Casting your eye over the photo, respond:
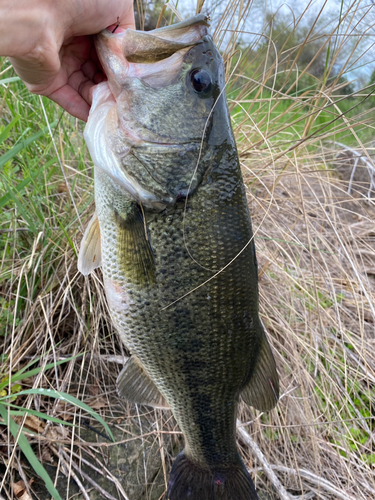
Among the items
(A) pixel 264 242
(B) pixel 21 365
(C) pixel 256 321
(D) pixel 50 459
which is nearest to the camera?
(C) pixel 256 321

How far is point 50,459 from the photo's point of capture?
1.78 metres

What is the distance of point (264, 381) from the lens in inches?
57.0

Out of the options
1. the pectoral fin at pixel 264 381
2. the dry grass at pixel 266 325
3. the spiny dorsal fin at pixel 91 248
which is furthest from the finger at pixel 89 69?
the pectoral fin at pixel 264 381

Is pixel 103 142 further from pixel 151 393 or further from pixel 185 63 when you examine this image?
pixel 151 393

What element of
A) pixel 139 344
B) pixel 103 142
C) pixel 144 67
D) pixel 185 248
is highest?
pixel 144 67

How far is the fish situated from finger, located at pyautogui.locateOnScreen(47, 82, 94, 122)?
0.33m

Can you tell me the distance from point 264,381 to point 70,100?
146cm

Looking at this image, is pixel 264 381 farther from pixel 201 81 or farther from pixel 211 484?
pixel 201 81

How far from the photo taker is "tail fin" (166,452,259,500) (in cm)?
147

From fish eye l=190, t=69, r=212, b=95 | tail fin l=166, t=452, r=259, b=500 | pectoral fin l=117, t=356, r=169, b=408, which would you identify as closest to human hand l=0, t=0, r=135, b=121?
fish eye l=190, t=69, r=212, b=95

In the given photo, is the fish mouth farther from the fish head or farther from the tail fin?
the tail fin

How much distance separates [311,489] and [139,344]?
1.46 m

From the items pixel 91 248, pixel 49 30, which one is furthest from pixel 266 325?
pixel 49 30

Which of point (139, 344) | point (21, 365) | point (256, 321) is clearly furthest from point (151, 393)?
point (21, 365)
